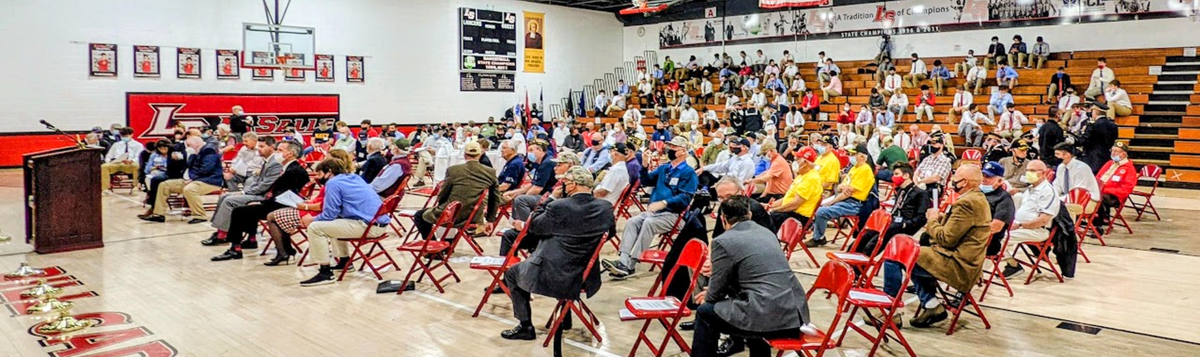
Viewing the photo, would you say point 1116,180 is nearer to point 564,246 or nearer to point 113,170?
point 564,246

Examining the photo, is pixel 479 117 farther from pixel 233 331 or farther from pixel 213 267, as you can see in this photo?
pixel 233 331

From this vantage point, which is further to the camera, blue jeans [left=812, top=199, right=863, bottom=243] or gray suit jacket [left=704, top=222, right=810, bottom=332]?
blue jeans [left=812, top=199, right=863, bottom=243]

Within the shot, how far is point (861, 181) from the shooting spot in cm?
820

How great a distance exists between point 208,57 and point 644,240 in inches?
624

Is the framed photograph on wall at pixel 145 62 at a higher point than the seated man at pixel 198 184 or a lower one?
higher

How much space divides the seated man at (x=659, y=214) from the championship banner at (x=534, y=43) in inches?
743

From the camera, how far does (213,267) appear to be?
747cm

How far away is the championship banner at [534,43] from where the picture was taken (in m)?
25.5

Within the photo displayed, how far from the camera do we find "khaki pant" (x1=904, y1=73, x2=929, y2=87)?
20.5 metres

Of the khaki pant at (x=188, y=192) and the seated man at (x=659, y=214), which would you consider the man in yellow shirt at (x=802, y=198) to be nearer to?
the seated man at (x=659, y=214)

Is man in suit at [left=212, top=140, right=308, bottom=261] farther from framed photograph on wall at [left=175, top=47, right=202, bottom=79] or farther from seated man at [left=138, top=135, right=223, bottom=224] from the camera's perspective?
framed photograph on wall at [left=175, top=47, right=202, bottom=79]

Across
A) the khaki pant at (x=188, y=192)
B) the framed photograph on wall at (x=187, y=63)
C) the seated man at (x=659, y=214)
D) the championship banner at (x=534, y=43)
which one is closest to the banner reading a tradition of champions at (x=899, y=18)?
the championship banner at (x=534, y=43)

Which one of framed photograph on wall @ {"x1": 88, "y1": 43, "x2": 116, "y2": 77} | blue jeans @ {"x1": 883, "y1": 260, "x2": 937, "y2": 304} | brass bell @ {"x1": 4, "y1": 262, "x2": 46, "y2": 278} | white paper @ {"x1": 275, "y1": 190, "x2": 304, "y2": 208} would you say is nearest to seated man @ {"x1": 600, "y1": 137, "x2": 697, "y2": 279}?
blue jeans @ {"x1": 883, "y1": 260, "x2": 937, "y2": 304}

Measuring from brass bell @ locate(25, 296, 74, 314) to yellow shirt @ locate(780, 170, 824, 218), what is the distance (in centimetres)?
591
